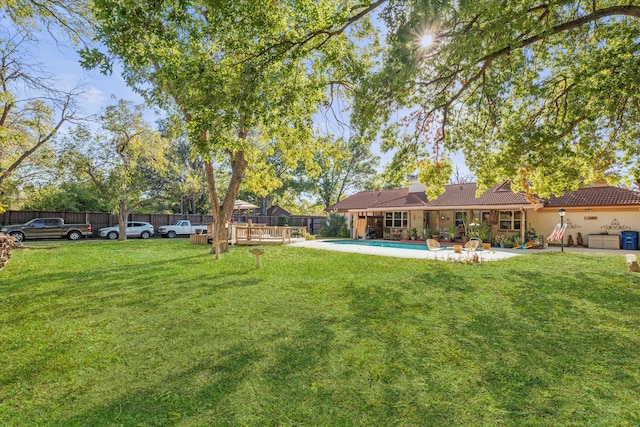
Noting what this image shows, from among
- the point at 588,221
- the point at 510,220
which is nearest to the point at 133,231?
the point at 510,220

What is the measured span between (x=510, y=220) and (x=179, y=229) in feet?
78.0

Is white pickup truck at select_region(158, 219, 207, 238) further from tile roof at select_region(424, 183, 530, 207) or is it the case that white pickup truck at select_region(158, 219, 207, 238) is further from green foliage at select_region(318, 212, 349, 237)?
tile roof at select_region(424, 183, 530, 207)

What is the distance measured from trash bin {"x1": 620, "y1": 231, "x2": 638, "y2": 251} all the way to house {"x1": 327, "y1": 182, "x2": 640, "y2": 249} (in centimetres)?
7

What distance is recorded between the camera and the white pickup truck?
83.0 ft

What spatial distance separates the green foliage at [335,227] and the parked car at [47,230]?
56.1 feet

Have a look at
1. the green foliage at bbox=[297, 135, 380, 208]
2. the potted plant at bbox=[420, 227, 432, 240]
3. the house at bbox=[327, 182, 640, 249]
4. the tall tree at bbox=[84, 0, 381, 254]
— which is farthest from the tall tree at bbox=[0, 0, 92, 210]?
the green foliage at bbox=[297, 135, 380, 208]

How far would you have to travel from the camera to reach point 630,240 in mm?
15531

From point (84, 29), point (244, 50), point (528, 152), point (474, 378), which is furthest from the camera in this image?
point (528, 152)

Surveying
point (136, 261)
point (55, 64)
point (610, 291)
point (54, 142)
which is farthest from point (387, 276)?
point (54, 142)

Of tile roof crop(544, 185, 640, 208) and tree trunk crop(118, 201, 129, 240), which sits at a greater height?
tile roof crop(544, 185, 640, 208)

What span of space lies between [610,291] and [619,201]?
13.1 meters

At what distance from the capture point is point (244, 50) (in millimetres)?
6500

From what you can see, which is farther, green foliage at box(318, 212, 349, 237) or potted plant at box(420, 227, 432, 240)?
green foliage at box(318, 212, 349, 237)

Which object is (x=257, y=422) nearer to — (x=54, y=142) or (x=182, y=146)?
(x=54, y=142)
